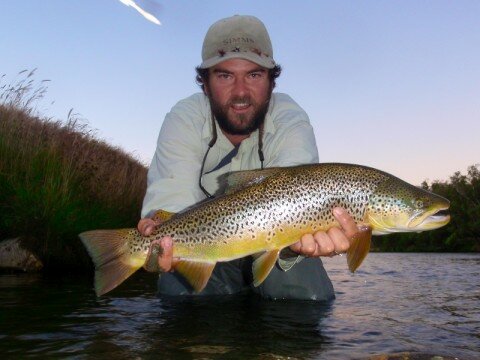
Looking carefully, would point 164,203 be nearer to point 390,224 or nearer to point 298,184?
point 298,184

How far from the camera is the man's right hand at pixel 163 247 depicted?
141 inches

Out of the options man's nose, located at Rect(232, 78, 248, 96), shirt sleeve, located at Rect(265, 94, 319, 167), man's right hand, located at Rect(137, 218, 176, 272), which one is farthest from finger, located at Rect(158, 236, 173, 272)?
man's nose, located at Rect(232, 78, 248, 96)

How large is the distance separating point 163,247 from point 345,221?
4.18 feet

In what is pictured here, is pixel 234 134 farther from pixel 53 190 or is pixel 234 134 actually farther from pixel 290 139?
pixel 53 190

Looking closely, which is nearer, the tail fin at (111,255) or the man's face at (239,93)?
the tail fin at (111,255)

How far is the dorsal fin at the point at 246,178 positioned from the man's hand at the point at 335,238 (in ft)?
1.66

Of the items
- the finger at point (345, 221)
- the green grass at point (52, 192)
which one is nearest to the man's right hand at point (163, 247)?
the finger at point (345, 221)

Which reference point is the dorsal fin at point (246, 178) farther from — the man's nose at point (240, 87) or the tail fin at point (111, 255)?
the man's nose at point (240, 87)

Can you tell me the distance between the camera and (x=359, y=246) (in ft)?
11.8

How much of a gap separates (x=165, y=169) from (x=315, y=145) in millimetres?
1378

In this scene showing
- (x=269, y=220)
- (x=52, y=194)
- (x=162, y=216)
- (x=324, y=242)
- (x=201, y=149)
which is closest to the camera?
(x=269, y=220)

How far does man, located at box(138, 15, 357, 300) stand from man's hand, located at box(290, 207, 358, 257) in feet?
2.31

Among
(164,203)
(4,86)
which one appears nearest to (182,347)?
(164,203)

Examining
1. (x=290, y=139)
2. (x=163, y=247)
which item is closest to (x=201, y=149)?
(x=290, y=139)
